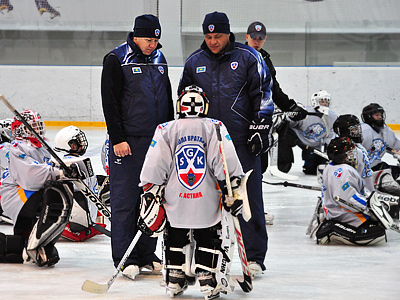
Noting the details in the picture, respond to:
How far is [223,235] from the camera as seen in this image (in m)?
3.34

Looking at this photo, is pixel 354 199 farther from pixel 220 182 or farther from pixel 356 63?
pixel 356 63

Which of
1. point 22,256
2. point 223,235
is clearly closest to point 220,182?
point 223,235

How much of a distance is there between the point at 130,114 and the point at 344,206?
1.79 metres

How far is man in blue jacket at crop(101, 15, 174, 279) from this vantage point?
12.5 feet

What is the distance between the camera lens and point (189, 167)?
3.29 meters

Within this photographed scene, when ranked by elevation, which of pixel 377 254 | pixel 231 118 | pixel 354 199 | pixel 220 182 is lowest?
pixel 377 254

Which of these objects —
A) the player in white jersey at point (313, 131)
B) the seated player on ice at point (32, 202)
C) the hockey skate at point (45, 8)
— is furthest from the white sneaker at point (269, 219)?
the hockey skate at point (45, 8)

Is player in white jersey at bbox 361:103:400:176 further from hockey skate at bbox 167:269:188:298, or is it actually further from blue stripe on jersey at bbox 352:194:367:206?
hockey skate at bbox 167:269:188:298

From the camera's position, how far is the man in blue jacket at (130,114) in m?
3.81

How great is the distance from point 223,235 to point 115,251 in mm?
808

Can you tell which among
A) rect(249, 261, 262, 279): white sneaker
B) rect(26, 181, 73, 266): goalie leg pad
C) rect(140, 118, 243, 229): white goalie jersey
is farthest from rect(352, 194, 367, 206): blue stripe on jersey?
rect(26, 181, 73, 266): goalie leg pad

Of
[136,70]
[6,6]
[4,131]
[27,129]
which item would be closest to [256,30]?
[136,70]

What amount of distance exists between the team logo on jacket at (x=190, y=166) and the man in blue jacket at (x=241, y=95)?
59cm

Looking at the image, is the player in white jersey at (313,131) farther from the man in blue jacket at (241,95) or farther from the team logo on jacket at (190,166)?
the team logo on jacket at (190,166)
